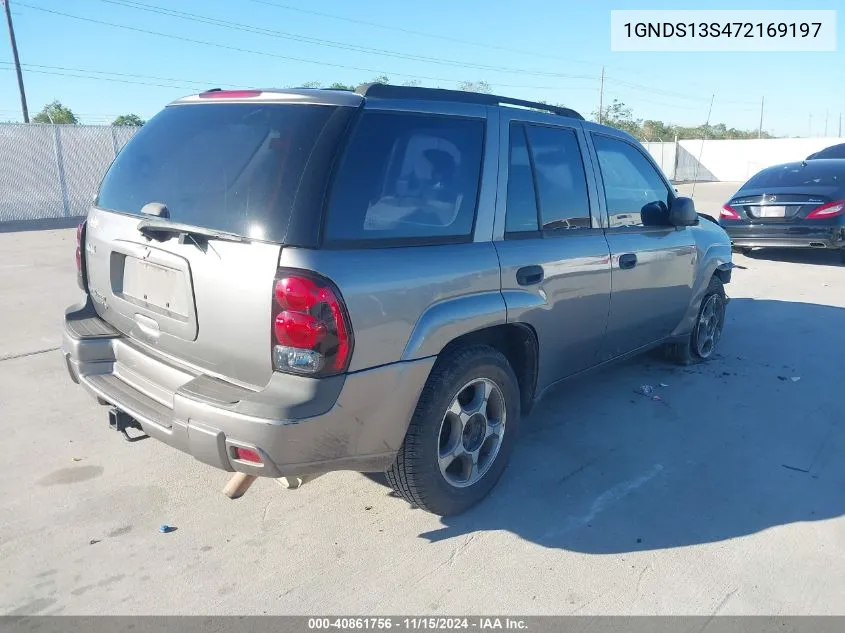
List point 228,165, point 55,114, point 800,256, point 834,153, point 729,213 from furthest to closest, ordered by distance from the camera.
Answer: point 55,114 → point 834,153 → point 800,256 → point 729,213 → point 228,165

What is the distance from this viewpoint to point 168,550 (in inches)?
119

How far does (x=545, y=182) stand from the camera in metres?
3.75

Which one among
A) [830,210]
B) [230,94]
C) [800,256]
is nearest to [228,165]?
[230,94]

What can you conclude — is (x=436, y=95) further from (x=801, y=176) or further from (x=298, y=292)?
(x=801, y=176)

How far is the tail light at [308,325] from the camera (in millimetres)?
2516

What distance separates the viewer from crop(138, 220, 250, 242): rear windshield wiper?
2.68 meters

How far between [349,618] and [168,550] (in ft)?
3.09

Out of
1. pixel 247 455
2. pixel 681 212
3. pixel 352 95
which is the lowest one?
pixel 247 455

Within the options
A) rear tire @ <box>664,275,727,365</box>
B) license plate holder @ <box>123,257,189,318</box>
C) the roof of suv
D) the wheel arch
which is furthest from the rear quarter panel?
rear tire @ <box>664,275,727,365</box>

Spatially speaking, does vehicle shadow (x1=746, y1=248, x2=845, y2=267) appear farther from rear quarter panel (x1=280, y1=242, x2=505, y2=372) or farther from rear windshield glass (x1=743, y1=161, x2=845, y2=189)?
rear quarter panel (x1=280, y1=242, x2=505, y2=372)

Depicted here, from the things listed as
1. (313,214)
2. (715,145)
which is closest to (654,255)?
(313,214)

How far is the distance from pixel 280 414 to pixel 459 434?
1068 millimetres

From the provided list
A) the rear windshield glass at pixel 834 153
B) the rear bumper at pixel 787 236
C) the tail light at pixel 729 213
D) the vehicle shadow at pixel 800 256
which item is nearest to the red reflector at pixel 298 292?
the rear bumper at pixel 787 236

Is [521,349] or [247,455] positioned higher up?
[521,349]
